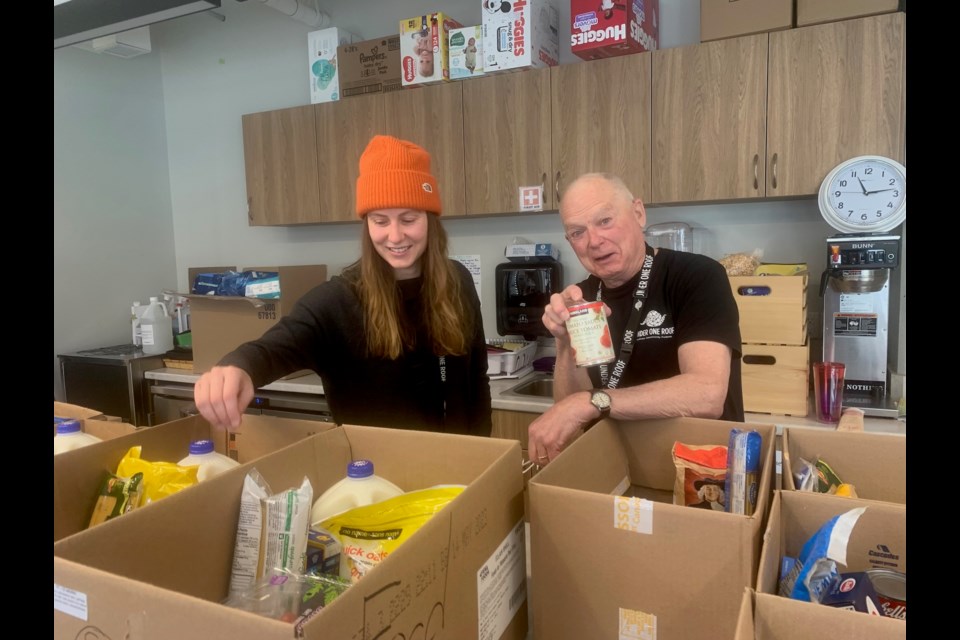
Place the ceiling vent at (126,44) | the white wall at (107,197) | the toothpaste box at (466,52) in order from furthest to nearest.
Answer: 1. the white wall at (107,197)
2. the ceiling vent at (126,44)
3. the toothpaste box at (466,52)

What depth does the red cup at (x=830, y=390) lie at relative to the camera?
2.17 metres

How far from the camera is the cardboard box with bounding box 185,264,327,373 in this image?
9.75ft

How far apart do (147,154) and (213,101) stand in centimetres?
56

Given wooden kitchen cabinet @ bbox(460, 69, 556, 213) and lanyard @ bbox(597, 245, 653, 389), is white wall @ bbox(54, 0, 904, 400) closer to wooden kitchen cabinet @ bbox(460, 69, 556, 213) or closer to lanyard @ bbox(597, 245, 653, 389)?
wooden kitchen cabinet @ bbox(460, 69, 556, 213)

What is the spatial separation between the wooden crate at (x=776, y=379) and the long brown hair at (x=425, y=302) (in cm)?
127

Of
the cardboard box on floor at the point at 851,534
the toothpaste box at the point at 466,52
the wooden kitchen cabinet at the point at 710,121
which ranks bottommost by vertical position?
the cardboard box on floor at the point at 851,534

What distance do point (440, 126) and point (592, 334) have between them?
2202mm

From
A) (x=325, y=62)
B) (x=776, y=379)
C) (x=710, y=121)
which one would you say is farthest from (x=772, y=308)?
(x=325, y=62)

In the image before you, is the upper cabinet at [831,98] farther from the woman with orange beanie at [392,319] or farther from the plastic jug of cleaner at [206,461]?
the plastic jug of cleaner at [206,461]

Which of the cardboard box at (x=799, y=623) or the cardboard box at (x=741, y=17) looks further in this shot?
the cardboard box at (x=741, y=17)

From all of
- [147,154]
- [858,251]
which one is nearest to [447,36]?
[858,251]

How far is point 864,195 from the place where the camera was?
2.23 metres

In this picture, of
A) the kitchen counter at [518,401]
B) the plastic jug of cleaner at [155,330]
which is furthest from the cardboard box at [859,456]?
the plastic jug of cleaner at [155,330]
